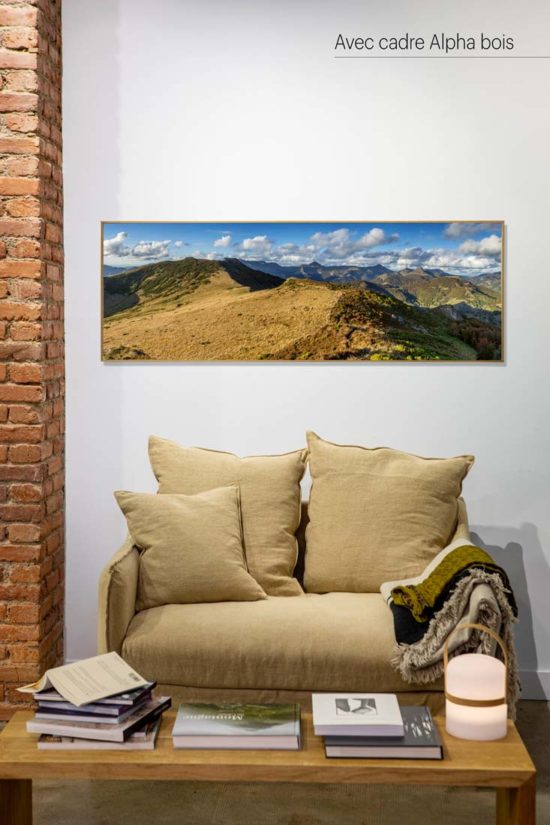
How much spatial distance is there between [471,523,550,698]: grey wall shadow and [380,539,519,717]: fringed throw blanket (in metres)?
0.89

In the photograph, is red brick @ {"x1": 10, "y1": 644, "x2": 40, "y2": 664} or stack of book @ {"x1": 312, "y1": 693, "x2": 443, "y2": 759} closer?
stack of book @ {"x1": 312, "y1": 693, "x2": 443, "y2": 759}

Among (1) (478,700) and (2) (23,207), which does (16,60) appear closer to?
(2) (23,207)

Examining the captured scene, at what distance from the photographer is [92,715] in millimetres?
2273

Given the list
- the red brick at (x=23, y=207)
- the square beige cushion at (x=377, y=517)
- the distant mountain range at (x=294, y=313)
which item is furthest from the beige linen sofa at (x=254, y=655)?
the red brick at (x=23, y=207)

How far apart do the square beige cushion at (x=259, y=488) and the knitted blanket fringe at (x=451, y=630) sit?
667 millimetres

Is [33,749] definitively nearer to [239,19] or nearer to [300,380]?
[300,380]

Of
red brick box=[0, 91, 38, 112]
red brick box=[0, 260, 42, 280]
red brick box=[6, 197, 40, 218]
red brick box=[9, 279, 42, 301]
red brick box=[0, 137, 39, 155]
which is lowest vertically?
red brick box=[9, 279, 42, 301]

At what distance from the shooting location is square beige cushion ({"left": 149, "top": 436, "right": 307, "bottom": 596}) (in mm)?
3537

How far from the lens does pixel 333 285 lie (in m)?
4.01

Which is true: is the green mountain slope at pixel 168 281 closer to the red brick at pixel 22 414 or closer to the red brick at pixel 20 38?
the red brick at pixel 22 414

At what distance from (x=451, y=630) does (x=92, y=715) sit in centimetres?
120

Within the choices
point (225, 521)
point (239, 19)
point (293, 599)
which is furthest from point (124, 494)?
point (239, 19)

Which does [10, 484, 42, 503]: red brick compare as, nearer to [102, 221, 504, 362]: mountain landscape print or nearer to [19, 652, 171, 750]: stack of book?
[102, 221, 504, 362]: mountain landscape print

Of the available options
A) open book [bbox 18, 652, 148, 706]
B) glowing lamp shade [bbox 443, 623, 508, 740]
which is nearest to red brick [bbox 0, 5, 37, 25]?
open book [bbox 18, 652, 148, 706]
